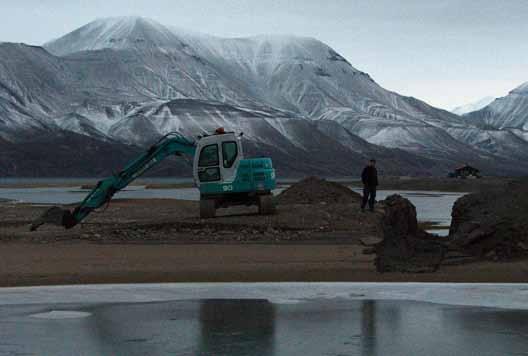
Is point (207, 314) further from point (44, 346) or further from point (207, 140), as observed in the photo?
point (207, 140)

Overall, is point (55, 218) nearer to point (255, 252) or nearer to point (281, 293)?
point (255, 252)

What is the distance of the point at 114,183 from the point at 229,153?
4581 mm

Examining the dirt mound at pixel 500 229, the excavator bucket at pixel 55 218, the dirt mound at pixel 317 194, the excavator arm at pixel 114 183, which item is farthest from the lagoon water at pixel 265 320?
the dirt mound at pixel 317 194

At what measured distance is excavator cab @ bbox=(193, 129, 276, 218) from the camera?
3559cm

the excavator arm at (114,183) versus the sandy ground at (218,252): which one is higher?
the excavator arm at (114,183)

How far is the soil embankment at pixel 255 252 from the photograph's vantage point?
2227 centimetres

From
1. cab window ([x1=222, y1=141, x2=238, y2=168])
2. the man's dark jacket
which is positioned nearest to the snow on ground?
cab window ([x1=222, y1=141, x2=238, y2=168])

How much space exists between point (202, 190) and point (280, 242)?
20.1ft

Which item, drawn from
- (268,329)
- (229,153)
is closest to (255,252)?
(229,153)

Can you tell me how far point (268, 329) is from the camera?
15203 mm

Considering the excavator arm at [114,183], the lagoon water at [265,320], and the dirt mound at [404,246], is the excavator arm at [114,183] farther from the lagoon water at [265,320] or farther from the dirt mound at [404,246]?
the lagoon water at [265,320]

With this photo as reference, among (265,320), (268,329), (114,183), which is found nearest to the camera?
(268,329)

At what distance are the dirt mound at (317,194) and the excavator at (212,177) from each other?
11277 mm

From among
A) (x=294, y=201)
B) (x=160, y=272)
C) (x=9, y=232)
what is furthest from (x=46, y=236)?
(x=294, y=201)
